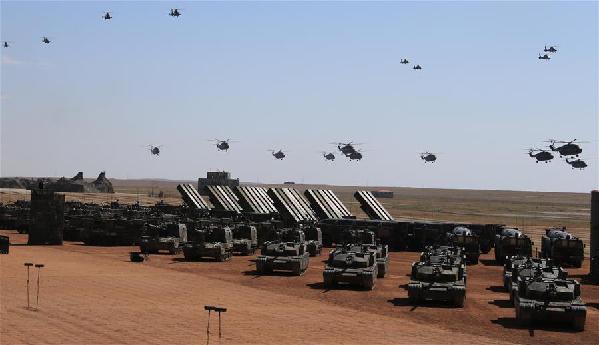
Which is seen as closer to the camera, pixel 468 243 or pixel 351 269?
pixel 351 269

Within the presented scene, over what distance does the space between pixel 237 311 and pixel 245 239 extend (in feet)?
78.5

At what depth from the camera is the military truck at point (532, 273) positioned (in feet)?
96.7

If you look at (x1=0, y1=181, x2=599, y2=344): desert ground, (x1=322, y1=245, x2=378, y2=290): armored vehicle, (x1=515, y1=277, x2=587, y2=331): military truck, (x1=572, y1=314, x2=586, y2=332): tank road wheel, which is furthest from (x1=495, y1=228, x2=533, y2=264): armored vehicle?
(x1=572, y1=314, x2=586, y2=332): tank road wheel

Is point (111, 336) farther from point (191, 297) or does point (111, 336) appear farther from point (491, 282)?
point (491, 282)

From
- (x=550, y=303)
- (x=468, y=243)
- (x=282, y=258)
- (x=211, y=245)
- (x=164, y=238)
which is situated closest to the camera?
(x=550, y=303)

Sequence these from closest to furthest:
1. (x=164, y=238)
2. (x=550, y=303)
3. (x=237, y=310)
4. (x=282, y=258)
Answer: (x=550, y=303)
(x=237, y=310)
(x=282, y=258)
(x=164, y=238)

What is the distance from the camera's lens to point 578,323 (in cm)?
2605

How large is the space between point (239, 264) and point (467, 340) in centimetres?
2250

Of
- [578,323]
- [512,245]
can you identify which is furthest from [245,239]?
[578,323]

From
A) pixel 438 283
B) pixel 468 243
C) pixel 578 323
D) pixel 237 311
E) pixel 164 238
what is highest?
pixel 468 243

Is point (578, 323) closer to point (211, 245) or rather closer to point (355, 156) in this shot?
point (211, 245)

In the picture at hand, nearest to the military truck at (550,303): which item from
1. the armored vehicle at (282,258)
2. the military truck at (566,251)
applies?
the armored vehicle at (282,258)

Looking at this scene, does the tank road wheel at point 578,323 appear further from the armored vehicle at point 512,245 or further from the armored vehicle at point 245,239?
the armored vehicle at point 245,239

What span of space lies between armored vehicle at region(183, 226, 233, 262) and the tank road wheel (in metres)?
23.1
